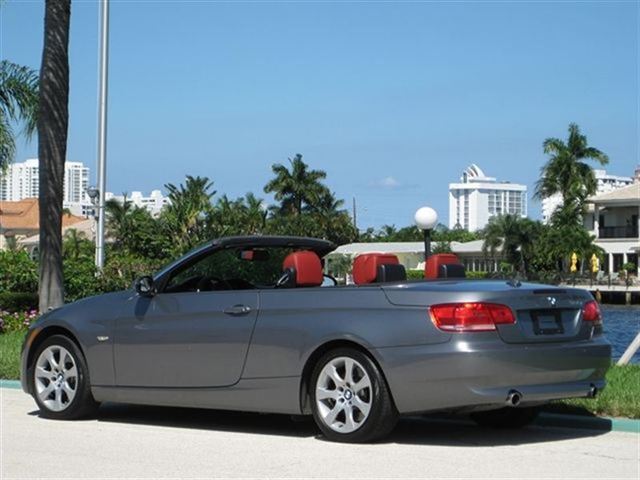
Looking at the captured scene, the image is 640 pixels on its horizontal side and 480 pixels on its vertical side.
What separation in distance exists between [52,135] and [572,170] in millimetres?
70494

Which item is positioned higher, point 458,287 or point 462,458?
point 458,287

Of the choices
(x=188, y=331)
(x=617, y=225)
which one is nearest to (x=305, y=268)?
(x=188, y=331)

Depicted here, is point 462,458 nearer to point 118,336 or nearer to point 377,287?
point 377,287

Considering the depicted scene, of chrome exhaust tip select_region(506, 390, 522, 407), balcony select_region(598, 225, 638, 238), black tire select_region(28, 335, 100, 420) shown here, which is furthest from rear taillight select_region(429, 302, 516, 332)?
balcony select_region(598, 225, 638, 238)

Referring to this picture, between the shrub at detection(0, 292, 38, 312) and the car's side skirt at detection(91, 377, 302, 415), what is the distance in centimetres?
1192

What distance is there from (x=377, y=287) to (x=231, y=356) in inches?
52.7

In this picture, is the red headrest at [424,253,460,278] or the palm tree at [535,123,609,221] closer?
the red headrest at [424,253,460,278]

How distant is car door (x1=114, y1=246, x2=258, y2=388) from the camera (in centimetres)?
885

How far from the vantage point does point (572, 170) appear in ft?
273

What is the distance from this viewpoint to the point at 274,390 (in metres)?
8.57

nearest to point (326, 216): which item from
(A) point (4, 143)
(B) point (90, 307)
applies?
(A) point (4, 143)

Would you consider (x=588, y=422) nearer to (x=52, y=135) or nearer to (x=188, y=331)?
(x=188, y=331)

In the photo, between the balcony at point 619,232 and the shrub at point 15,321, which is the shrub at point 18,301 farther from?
the balcony at point 619,232

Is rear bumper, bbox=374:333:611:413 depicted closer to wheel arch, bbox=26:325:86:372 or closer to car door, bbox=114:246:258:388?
car door, bbox=114:246:258:388
